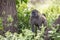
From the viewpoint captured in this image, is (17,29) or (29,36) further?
(17,29)

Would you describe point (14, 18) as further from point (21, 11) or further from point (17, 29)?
point (21, 11)

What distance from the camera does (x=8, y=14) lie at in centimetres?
595

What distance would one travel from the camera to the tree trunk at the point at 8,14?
588 centimetres

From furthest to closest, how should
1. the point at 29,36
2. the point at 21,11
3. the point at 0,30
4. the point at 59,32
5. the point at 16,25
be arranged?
the point at 21,11, the point at 16,25, the point at 0,30, the point at 29,36, the point at 59,32

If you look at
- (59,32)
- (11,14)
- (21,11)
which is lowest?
(59,32)

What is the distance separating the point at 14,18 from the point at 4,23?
1.16 ft

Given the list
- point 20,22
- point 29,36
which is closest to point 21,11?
point 20,22

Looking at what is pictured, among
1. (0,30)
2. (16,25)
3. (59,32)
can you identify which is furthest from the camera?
(16,25)

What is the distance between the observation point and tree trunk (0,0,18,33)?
5.88m

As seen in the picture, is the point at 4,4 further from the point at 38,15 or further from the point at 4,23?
the point at 38,15

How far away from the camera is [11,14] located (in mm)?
6008

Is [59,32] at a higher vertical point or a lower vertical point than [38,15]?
lower

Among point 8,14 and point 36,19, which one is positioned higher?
point 8,14

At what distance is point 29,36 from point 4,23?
1450 millimetres
